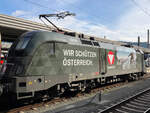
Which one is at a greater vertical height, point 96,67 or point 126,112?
point 96,67

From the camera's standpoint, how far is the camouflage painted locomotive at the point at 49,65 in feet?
23.9

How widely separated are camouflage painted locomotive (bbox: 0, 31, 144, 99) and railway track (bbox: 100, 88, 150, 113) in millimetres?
2673

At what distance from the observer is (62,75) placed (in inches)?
342

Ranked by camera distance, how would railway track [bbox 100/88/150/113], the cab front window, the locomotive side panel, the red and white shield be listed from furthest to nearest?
the red and white shield < the locomotive side panel < the cab front window < railway track [bbox 100/88/150/113]

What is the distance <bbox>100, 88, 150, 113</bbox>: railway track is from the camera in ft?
25.3

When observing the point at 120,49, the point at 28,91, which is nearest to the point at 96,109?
the point at 28,91

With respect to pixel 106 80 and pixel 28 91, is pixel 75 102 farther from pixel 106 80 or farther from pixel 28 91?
pixel 106 80

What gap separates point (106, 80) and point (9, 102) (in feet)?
25.2

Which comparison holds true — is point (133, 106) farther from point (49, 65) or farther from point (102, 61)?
point (49, 65)

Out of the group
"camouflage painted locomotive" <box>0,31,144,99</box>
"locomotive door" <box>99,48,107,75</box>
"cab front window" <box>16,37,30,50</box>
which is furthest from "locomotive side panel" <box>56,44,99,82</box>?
"cab front window" <box>16,37,30,50</box>

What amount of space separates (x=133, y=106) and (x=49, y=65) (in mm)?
4861

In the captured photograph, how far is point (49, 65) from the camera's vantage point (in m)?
8.09

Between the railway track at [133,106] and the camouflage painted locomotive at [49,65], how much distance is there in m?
2.67

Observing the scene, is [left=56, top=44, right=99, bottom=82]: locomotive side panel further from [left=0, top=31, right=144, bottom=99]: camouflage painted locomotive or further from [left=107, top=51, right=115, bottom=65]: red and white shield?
[left=107, top=51, right=115, bottom=65]: red and white shield
